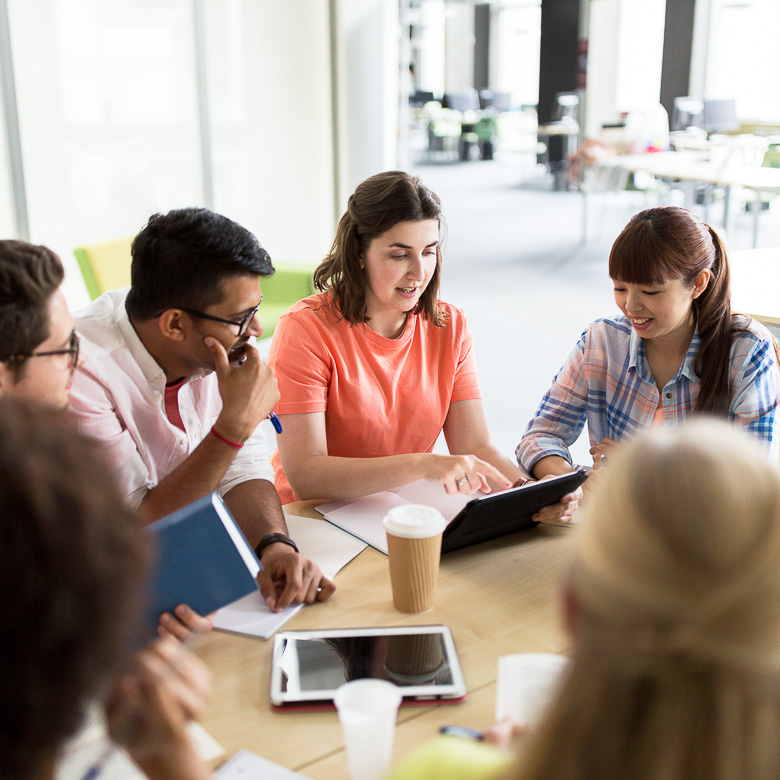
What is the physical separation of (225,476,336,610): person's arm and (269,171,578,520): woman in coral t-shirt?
0.16 m

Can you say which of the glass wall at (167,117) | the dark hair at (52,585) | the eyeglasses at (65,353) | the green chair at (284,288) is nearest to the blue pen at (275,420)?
the eyeglasses at (65,353)

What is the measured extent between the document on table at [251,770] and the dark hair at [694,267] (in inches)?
50.6

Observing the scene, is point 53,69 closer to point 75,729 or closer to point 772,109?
point 75,729

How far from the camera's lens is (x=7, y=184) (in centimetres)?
347

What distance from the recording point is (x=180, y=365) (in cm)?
164

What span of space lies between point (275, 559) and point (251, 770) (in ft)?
1.48

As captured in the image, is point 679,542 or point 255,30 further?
point 255,30

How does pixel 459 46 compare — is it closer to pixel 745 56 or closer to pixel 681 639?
pixel 745 56

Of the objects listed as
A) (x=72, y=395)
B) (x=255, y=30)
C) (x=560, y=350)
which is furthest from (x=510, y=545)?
(x=255, y=30)

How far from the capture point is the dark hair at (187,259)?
1537mm

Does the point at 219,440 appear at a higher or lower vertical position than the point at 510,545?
higher

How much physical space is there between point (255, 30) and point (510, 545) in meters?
3.70

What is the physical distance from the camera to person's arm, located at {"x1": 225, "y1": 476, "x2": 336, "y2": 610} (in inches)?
49.8

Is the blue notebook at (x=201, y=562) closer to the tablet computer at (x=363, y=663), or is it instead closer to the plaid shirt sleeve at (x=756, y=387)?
the tablet computer at (x=363, y=663)
